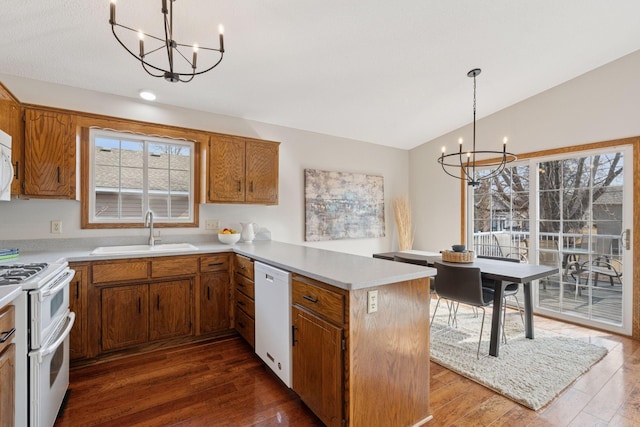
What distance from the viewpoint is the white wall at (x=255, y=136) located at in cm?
264

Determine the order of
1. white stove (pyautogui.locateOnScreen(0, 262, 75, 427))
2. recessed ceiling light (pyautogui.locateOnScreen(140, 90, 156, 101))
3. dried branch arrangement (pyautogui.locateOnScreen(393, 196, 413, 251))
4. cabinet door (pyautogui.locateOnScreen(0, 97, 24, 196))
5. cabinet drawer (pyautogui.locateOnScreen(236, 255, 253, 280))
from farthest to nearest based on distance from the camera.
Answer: dried branch arrangement (pyautogui.locateOnScreen(393, 196, 413, 251)) → recessed ceiling light (pyautogui.locateOnScreen(140, 90, 156, 101)) → cabinet drawer (pyautogui.locateOnScreen(236, 255, 253, 280)) → cabinet door (pyautogui.locateOnScreen(0, 97, 24, 196)) → white stove (pyautogui.locateOnScreen(0, 262, 75, 427))

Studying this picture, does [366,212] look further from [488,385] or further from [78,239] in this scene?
[78,239]

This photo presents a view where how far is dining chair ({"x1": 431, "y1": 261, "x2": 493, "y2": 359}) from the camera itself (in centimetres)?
259

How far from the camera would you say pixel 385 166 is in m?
4.98

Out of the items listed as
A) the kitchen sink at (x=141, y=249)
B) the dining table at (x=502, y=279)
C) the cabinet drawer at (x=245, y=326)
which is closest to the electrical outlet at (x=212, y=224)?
the kitchen sink at (x=141, y=249)

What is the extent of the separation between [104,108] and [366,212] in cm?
346

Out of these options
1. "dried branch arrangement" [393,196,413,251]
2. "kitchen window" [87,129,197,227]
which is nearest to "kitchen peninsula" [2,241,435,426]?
"kitchen window" [87,129,197,227]

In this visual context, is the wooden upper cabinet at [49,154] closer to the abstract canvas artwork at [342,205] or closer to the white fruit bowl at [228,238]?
the white fruit bowl at [228,238]

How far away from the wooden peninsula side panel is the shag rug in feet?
2.34

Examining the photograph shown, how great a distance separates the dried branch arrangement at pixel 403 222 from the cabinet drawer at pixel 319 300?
345 cm

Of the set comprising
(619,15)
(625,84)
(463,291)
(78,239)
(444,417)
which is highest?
(619,15)

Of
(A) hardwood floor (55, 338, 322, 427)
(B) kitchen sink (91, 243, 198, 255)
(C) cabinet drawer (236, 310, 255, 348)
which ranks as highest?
(B) kitchen sink (91, 243, 198, 255)

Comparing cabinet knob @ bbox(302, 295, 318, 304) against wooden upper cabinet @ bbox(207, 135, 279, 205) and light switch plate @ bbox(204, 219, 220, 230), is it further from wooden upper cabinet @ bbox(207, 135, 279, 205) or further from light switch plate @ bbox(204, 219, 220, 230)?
light switch plate @ bbox(204, 219, 220, 230)

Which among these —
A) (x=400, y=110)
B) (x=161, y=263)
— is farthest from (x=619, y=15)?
(x=161, y=263)
